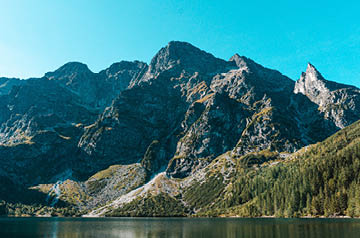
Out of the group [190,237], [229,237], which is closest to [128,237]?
[190,237]

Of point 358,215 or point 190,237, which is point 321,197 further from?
point 190,237

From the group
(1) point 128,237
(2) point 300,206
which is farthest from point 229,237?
(2) point 300,206

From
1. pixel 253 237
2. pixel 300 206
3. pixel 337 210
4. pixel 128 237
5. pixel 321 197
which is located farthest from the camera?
pixel 300 206

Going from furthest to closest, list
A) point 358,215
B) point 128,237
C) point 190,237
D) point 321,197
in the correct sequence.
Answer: point 321,197
point 358,215
point 128,237
point 190,237

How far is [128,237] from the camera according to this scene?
83812mm

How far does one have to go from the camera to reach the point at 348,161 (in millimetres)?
192750

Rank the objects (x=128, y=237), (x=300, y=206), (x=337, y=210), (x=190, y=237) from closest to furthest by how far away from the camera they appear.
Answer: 1. (x=190, y=237)
2. (x=128, y=237)
3. (x=337, y=210)
4. (x=300, y=206)

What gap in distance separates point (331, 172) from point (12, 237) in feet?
638

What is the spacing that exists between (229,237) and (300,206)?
462ft

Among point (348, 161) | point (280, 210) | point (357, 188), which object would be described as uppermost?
point (348, 161)

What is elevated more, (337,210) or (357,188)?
(357,188)

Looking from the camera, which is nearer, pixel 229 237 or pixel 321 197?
pixel 229 237

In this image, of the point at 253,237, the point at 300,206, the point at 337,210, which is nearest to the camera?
the point at 253,237

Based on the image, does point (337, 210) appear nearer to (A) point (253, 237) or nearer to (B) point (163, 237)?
(A) point (253, 237)
